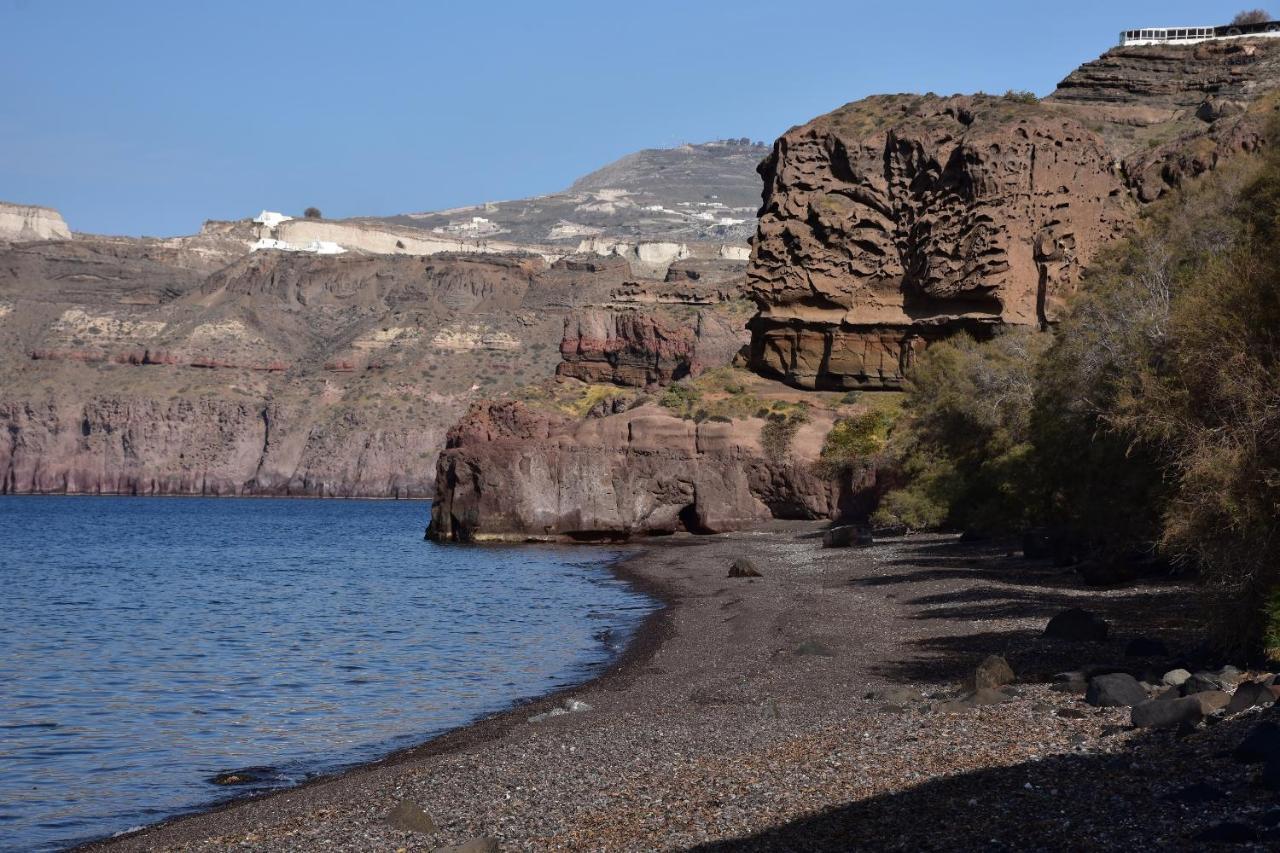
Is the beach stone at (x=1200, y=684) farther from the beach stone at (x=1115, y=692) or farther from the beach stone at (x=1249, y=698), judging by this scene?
the beach stone at (x=1249, y=698)

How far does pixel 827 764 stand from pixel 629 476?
47689 millimetres

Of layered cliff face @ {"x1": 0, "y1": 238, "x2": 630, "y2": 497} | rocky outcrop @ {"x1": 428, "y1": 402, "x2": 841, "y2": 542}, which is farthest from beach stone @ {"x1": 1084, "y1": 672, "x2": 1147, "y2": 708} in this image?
layered cliff face @ {"x1": 0, "y1": 238, "x2": 630, "y2": 497}

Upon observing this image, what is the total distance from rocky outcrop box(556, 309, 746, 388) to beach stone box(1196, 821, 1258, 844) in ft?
268

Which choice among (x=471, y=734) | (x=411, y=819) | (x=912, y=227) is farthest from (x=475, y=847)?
(x=912, y=227)

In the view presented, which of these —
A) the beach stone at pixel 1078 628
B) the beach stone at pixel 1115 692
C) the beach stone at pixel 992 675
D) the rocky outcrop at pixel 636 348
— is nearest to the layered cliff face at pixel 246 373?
the rocky outcrop at pixel 636 348

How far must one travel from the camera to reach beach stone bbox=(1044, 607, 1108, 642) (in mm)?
17906

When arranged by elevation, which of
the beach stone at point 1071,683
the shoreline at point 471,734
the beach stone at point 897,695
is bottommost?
the shoreline at point 471,734

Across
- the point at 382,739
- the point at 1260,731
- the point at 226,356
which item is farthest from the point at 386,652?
the point at 226,356

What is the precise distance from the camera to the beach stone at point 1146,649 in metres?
16.0

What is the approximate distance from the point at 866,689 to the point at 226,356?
6042 inches

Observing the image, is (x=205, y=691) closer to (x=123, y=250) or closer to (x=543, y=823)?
(x=543, y=823)

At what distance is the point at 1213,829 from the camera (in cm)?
823

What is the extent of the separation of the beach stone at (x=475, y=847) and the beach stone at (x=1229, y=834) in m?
4.98

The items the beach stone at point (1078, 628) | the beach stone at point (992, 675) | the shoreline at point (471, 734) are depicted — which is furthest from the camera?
the beach stone at point (1078, 628)
